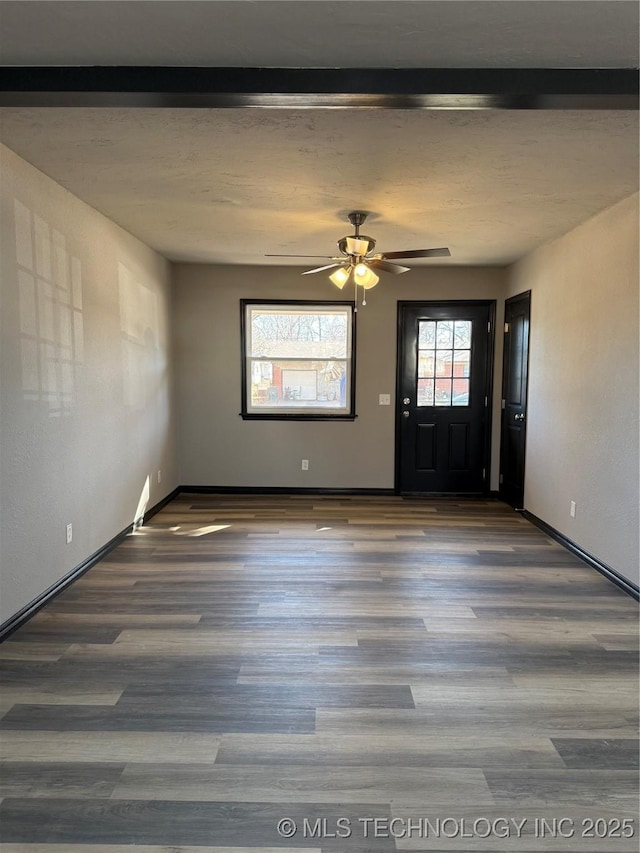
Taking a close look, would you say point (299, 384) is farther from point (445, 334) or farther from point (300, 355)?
point (445, 334)

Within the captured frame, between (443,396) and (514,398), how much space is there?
83 cm

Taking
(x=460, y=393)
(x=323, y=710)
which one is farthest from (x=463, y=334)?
(x=323, y=710)

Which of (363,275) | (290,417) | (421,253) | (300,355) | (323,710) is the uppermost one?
(421,253)

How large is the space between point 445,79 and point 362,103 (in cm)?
34

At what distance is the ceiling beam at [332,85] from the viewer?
6.59ft

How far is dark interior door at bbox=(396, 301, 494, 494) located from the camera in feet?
19.4

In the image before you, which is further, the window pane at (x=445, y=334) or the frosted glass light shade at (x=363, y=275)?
the window pane at (x=445, y=334)

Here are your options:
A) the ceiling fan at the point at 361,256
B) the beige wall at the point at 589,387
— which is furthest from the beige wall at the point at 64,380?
the beige wall at the point at 589,387

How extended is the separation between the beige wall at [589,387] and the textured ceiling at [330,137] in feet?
1.01

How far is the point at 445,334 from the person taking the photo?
5961 millimetres

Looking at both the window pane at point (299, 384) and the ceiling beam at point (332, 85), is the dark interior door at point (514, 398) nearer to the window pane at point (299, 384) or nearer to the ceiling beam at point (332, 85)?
the window pane at point (299, 384)

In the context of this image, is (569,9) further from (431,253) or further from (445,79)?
(431,253)

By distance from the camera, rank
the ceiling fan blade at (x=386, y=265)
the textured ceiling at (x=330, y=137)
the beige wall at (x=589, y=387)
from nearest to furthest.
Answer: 1. the textured ceiling at (x=330, y=137)
2. the beige wall at (x=589, y=387)
3. the ceiling fan blade at (x=386, y=265)

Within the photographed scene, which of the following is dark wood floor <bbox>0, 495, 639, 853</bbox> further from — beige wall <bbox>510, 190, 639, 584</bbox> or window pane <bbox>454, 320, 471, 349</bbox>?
window pane <bbox>454, 320, 471, 349</bbox>
